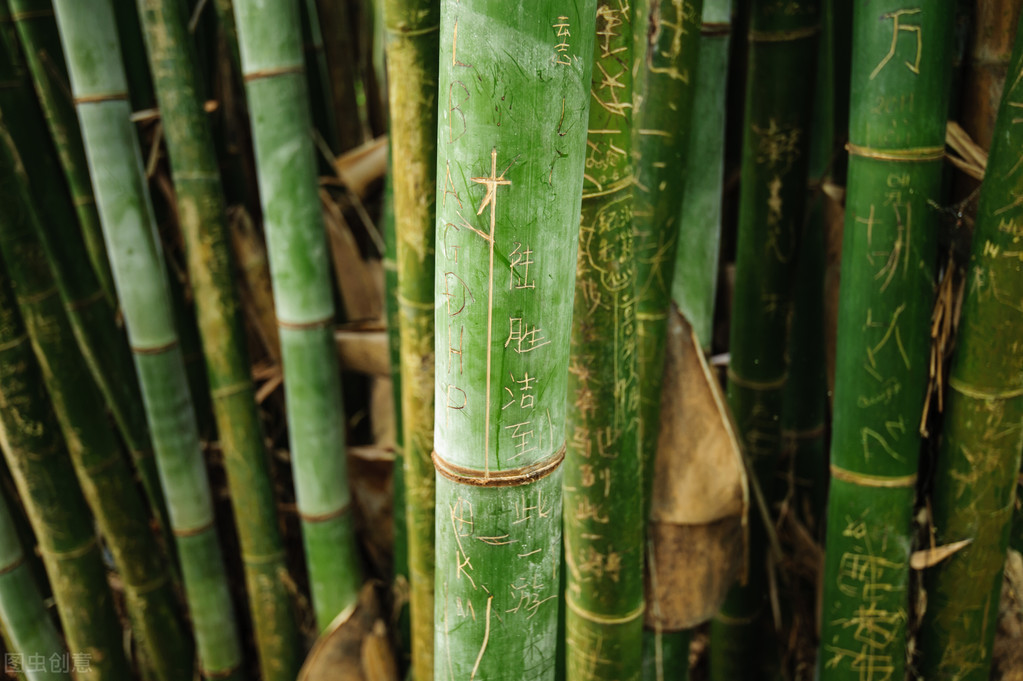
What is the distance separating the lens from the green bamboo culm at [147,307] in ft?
4.29

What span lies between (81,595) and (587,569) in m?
1.20

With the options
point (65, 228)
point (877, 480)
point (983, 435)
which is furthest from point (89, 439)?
point (983, 435)

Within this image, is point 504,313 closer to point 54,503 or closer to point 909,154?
point 909,154

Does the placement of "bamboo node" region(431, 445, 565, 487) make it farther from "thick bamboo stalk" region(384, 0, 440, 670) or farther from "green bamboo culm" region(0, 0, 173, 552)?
"green bamboo culm" region(0, 0, 173, 552)

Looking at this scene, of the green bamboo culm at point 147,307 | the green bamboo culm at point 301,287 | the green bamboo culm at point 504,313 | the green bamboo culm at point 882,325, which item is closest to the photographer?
the green bamboo culm at point 504,313

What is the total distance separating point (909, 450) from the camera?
3.15 ft

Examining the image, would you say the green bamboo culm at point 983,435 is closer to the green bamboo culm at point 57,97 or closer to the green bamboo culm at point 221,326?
the green bamboo culm at point 221,326

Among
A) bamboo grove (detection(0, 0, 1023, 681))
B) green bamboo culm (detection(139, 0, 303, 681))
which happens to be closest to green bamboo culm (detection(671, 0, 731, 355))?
bamboo grove (detection(0, 0, 1023, 681))

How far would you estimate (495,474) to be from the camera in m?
0.59

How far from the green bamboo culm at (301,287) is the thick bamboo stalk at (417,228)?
326 millimetres

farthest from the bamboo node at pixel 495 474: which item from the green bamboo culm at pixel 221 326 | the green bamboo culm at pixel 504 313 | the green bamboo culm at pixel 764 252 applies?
the green bamboo culm at pixel 221 326

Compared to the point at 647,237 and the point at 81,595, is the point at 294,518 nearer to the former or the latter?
the point at 81,595

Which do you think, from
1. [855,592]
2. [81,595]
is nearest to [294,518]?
[81,595]

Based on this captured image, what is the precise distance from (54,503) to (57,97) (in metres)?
0.76
